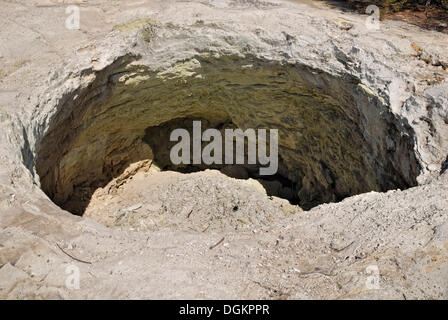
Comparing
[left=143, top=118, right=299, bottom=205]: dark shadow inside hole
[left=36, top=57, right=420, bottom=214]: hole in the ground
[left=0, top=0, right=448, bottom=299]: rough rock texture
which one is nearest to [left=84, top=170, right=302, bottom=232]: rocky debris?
[left=0, top=0, right=448, bottom=299]: rough rock texture

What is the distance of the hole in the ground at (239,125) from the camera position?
19.7ft

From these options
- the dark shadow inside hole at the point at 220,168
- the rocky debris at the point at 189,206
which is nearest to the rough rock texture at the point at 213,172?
the rocky debris at the point at 189,206

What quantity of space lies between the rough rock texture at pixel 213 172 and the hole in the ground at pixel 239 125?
0.11ft

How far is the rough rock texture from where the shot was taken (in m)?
3.17

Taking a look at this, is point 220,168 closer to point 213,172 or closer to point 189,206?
point 213,172

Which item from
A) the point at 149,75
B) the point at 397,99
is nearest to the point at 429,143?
the point at 397,99

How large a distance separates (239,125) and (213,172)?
1092 millimetres

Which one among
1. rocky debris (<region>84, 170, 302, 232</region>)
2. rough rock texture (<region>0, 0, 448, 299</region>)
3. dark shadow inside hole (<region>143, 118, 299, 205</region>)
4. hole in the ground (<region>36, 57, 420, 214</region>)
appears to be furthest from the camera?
dark shadow inside hole (<region>143, 118, 299, 205</region>)

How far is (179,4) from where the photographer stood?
23.8 feet

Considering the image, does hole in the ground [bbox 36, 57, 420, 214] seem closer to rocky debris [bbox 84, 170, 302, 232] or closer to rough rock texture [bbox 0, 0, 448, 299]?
rough rock texture [bbox 0, 0, 448, 299]

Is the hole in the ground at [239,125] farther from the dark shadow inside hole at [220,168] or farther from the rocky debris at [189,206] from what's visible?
the rocky debris at [189,206]

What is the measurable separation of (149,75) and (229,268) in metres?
4.43

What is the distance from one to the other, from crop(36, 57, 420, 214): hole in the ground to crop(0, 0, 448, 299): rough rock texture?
3cm
